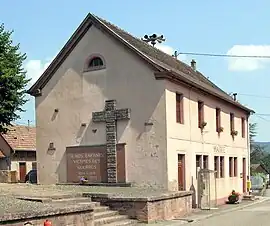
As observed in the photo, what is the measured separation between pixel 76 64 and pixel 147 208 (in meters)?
11.2

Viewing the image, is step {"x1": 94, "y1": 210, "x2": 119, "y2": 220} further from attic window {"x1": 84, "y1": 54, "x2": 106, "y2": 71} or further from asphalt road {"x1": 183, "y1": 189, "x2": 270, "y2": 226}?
attic window {"x1": 84, "y1": 54, "x2": 106, "y2": 71}

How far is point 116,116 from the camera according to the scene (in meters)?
27.0

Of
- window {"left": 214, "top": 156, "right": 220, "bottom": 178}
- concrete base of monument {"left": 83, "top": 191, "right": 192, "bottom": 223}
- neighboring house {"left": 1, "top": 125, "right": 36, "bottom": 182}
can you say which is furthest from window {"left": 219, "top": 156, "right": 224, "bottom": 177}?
neighboring house {"left": 1, "top": 125, "right": 36, "bottom": 182}

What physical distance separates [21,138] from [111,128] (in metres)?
24.2

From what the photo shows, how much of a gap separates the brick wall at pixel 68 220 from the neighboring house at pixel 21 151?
30701mm

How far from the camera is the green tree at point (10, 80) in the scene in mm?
31247

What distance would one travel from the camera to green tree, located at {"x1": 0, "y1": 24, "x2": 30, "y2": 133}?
3125 centimetres

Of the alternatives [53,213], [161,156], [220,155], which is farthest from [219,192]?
[53,213]

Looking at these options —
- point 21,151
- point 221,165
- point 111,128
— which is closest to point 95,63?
point 111,128

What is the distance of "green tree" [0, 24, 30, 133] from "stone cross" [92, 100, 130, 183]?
6910 mm

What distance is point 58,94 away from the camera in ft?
96.8

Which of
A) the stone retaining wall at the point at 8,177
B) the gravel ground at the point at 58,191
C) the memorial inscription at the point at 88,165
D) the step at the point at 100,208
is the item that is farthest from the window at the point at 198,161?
the stone retaining wall at the point at 8,177

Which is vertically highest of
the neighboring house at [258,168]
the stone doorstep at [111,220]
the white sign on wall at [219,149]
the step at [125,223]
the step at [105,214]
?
the white sign on wall at [219,149]

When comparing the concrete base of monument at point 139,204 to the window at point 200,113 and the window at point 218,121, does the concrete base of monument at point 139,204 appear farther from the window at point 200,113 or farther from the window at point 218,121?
the window at point 218,121
